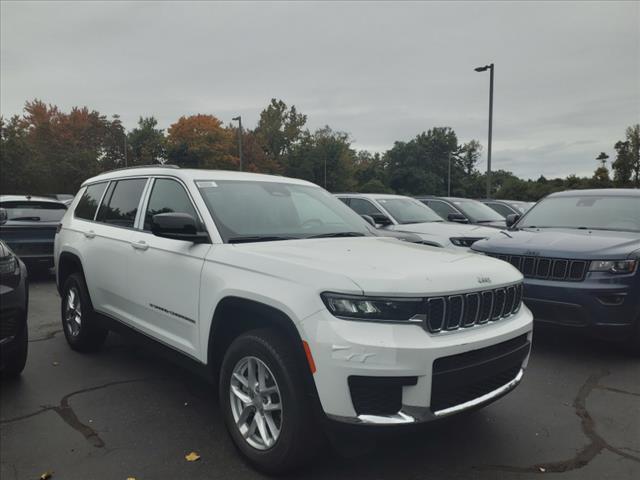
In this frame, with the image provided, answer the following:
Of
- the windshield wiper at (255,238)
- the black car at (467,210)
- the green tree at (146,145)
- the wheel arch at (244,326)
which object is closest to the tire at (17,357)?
the wheel arch at (244,326)

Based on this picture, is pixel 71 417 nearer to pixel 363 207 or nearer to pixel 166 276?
pixel 166 276

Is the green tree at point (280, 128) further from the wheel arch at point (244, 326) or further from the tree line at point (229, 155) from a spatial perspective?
the wheel arch at point (244, 326)

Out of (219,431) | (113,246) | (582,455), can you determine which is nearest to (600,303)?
(582,455)

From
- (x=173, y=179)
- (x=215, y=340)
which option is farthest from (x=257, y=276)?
(x=173, y=179)

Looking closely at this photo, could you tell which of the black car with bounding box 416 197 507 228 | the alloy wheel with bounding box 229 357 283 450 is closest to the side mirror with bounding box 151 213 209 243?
the alloy wheel with bounding box 229 357 283 450

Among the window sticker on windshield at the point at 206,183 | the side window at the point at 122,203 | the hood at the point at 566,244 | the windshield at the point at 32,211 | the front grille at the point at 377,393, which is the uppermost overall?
the window sticker on windshield at the point at 206,183

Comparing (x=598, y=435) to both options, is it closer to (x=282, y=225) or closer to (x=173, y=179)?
(x=282, y=225)

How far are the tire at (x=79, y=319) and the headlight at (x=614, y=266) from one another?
15.9ft

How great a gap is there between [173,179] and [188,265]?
35.7 inches

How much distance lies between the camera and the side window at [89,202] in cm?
516

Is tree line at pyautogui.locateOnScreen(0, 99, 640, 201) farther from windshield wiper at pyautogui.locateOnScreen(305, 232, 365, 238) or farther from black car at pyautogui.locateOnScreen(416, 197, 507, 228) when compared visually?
windshield wiper at pyautogui.locateOnScreen(305, 232, 365, 238)

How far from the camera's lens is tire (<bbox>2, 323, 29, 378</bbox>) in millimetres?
4059

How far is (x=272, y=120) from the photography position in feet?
258

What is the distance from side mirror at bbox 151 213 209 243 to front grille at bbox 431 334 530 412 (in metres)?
1.74
